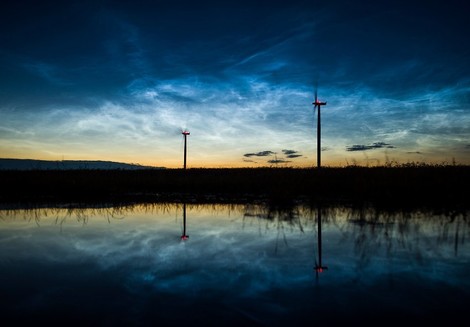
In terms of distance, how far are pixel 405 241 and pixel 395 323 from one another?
3.06 meters

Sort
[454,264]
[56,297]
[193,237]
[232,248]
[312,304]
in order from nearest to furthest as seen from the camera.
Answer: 1. [312,304]
2. [56,297]
3. [454,264]
4. [232,248]
5. [193,237]

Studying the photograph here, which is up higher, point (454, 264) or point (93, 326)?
point (454, 264)

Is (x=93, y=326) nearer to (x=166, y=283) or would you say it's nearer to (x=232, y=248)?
(x=166, y=283)

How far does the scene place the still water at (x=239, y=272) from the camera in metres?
2.90

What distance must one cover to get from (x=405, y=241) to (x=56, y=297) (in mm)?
5254

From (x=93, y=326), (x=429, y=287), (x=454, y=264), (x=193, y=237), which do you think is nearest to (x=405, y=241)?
(x=454, y=264)

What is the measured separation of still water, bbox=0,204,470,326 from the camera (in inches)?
114

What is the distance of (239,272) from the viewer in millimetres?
4027

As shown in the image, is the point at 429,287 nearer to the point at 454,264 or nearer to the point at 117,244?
the point at 454,264

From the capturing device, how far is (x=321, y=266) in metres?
4.21

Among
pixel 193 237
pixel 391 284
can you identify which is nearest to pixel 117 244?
pixel 193 237

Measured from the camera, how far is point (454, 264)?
13.6ft

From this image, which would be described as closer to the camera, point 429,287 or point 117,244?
point 429,287

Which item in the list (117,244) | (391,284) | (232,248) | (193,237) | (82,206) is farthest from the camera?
(82,206)
